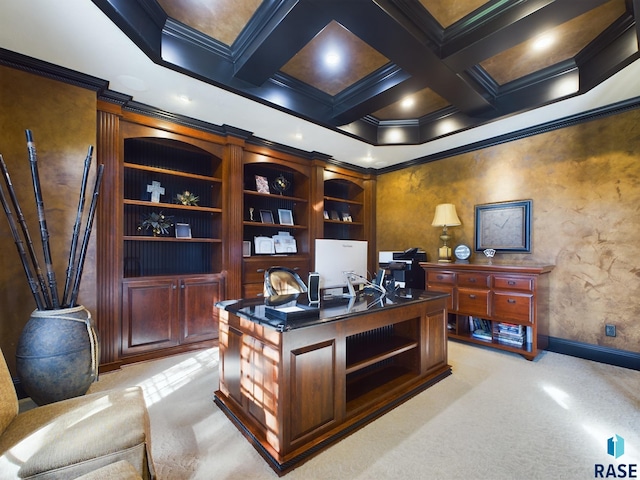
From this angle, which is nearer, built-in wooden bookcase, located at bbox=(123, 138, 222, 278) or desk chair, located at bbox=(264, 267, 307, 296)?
desk chair, located at bbox=(264, 267, 307, 296)

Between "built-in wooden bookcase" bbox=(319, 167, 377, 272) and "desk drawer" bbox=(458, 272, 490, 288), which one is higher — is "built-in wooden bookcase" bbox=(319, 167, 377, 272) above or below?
above

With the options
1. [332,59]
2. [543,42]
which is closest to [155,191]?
[332,59]

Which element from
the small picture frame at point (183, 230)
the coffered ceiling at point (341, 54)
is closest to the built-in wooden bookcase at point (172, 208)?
the small picture frame at point (183, 230)

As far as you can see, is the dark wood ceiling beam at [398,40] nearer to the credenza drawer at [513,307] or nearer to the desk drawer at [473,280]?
the desk drawer at [473,280]

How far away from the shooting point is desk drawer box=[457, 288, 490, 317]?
3277 millimetres

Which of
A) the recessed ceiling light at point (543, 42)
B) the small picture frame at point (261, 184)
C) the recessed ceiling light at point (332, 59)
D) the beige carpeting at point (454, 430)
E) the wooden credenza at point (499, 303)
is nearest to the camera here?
the beige carpeting at point (454, 430)

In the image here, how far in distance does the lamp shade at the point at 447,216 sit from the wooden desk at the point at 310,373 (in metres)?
1.93

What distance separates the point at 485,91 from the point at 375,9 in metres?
1.85

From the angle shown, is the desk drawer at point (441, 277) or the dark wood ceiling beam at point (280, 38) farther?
the desk drawer at point (441, 277)

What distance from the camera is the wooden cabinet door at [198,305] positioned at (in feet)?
10.4

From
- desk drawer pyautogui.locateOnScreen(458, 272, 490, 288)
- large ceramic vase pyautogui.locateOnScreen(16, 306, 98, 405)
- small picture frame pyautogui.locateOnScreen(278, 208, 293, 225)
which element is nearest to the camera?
large ceramic vase pyautogui.locateOnScreen(16, 306, 98, 405)

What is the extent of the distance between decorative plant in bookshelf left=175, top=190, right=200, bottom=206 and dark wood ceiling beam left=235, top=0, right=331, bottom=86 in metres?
1.56

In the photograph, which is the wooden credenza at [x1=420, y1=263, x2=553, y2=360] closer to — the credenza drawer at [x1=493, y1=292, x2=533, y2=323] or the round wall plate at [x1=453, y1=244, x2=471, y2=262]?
the credenza drawer at [x1=493, y1=292, x2=533, y2=323]

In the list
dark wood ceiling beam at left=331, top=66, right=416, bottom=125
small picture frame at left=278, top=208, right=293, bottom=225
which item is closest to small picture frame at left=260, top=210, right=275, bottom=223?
small picture frame at left=278, top=208, right=293, bottom=225
